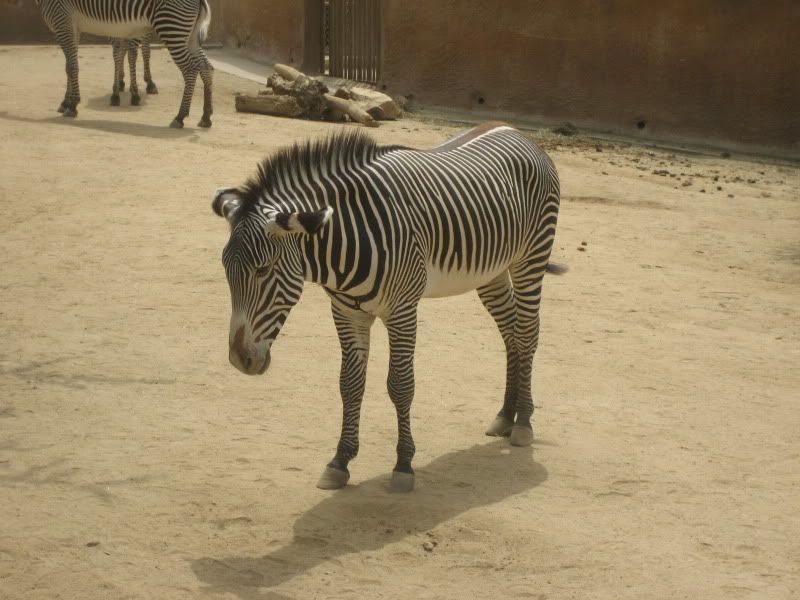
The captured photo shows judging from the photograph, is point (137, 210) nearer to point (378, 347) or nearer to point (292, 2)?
point (378, 347)

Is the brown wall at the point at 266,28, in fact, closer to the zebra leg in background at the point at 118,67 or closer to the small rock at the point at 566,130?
the zebra leg in background at the point at 118,67

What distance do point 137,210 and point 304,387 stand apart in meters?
4.42

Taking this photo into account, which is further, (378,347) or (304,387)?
(378,347)

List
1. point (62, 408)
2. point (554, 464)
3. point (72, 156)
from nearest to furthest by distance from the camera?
1. point (554, 464)
2. point (62, 408)
3. point (72, 156)

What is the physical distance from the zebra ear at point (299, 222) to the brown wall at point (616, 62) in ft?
39.1

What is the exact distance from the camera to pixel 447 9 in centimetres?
1692

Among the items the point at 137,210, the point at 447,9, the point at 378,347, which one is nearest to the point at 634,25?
the point at 447,9

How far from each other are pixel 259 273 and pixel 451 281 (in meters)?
1.31

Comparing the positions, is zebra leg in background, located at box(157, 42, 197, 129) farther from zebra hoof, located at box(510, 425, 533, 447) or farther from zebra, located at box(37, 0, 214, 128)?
zebra hoof, located at box(510, 425, 533, 447)

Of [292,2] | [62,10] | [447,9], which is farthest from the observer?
[292,2]

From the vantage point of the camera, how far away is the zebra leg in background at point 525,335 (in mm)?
5988

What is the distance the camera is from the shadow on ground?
1356 centimetres

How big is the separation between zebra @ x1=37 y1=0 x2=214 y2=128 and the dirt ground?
10.8 ft

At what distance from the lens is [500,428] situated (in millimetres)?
6117
